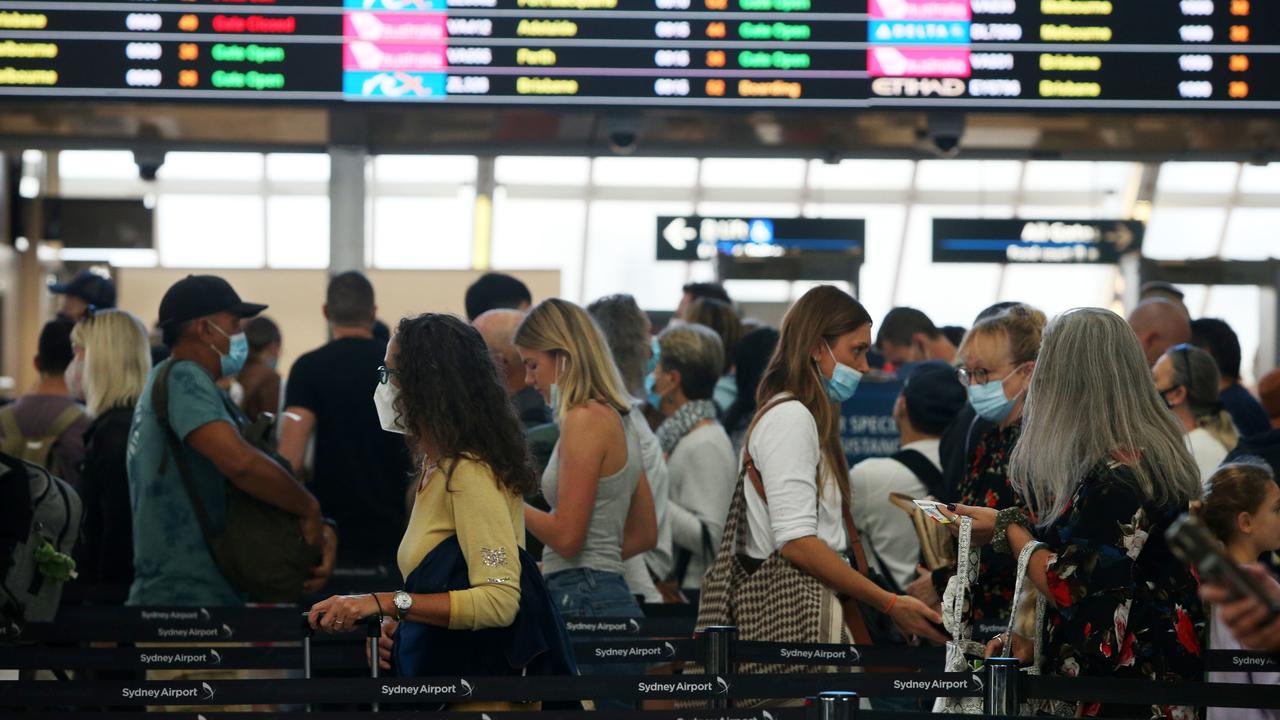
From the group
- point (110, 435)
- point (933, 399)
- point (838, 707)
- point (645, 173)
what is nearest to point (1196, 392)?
point (933, 399)

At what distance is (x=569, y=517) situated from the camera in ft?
12.0

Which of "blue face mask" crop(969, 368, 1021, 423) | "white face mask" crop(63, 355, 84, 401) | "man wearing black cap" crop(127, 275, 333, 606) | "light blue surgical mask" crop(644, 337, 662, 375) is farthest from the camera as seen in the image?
"white face mask" crop(63, 355, 84, 401)

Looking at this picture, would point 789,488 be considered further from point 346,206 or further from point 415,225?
point 415,225

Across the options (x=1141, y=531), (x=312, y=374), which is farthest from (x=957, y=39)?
(x=1141, y=531)

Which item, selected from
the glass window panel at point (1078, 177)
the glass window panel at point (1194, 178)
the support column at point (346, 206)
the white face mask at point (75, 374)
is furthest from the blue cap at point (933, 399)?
the glass window panel at point (1194, 178)

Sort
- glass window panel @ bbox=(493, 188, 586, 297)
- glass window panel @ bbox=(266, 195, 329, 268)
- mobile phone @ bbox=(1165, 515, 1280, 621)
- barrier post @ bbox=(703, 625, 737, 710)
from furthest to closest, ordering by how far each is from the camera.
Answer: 1. glass window panel @ bbox=(266, 195, 329, 268)
2. glass window panel @ bbox=(493, 188, 586, 297)
3. barrier post @ bbox=(703, 625, 737, 710)
4. mobile phone @ bbox=(1165, 515, 1280, 621)

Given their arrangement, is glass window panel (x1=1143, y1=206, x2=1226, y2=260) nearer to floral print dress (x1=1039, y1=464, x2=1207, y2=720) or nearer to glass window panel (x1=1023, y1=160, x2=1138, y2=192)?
glass window panel (x1=1023, y1=160, x2=1138, y2=192)

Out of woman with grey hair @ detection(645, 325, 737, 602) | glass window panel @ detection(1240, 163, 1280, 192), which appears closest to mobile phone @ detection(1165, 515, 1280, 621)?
woman with grey hair @ detection(645, 325, 737, 602)

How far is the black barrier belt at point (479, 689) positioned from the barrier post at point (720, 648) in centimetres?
23

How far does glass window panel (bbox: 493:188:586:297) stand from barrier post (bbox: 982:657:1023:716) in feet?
44.7

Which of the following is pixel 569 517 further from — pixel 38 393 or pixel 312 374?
pixel 38 393

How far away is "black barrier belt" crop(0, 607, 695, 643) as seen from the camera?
12.6 feet

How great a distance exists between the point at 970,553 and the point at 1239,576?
1.10 meters

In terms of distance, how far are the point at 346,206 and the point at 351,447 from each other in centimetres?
303
